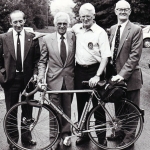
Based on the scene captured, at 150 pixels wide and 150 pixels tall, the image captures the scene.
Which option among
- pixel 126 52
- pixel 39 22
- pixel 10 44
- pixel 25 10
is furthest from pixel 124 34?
pixel 39 22

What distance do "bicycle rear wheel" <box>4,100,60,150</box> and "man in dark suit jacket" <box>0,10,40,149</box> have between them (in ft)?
0.66

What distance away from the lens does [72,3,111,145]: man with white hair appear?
4.41 meters

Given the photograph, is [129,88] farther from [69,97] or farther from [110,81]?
[69,97]

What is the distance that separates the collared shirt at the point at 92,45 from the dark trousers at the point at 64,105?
0.53 m

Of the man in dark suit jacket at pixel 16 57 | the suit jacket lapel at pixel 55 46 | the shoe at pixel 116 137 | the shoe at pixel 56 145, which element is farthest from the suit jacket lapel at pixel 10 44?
the shoe at pixel 116 137

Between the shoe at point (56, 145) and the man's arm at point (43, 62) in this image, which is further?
the shoe at point (56, 145)

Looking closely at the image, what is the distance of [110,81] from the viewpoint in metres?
4.41

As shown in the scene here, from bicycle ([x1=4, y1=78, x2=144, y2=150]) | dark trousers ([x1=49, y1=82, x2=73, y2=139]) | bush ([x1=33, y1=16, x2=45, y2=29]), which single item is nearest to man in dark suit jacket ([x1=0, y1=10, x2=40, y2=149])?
bicycle ([x1=4, y1=78, x2=144, y2=150])

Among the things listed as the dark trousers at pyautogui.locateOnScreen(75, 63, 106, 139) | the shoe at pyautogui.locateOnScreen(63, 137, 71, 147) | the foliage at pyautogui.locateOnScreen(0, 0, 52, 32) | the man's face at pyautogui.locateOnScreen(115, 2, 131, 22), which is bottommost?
the foliage at pyautogui.locateOnScreen(0, 0, 52, 32)

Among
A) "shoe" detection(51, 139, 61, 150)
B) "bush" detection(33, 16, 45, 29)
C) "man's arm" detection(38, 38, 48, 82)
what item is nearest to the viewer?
"man's arm" detection(38, 38, 48, 82)

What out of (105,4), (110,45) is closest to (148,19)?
(105,4)

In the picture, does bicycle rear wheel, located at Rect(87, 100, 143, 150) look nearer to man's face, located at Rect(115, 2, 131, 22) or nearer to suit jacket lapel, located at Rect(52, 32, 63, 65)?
suit jacket lapel, located at Rect(52, 32, 63, 65)

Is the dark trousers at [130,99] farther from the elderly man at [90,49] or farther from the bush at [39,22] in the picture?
the bush at [39,22]

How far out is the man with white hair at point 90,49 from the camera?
14.5 feet
